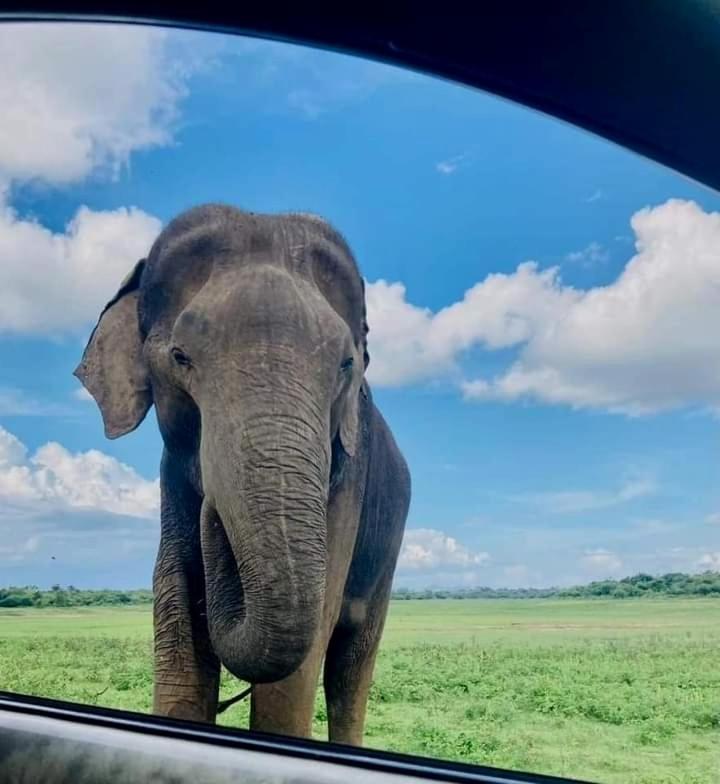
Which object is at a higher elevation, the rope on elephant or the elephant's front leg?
the elephant's front leg

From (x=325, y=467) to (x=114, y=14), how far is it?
0.83 metres

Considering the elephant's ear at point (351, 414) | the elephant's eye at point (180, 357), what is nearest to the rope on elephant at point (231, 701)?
the elephant's ear at point (351, 414)

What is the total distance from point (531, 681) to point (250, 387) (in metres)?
0.69

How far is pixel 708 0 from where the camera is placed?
0.78 m

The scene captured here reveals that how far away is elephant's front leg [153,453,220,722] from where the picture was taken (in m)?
1.96

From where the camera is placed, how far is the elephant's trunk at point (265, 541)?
62.2 inches

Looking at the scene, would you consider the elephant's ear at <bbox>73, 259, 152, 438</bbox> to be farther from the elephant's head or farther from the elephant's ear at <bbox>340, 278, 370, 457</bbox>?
the elephant's ear at <bbox>340, 278, 370, 457</bbox>

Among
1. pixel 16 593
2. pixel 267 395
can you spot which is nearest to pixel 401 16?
pixel 267 395

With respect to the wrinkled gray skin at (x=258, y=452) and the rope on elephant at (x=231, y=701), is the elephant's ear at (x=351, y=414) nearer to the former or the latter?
the wrinkled gray skin at (x=258, y=452)

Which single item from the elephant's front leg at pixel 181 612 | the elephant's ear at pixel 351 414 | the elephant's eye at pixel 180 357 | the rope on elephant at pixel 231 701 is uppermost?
the elephant's eye at pixel 180 357

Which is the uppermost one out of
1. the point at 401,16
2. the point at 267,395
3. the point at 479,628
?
the point at 401,16

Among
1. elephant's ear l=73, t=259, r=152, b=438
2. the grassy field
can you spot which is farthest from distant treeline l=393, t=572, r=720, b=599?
elephant's ear l=73, t=259, r=152, b=438

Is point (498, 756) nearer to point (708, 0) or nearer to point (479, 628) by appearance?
point (479, 628)

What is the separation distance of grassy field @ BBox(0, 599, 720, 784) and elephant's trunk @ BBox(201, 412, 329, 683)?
212 millimetres
